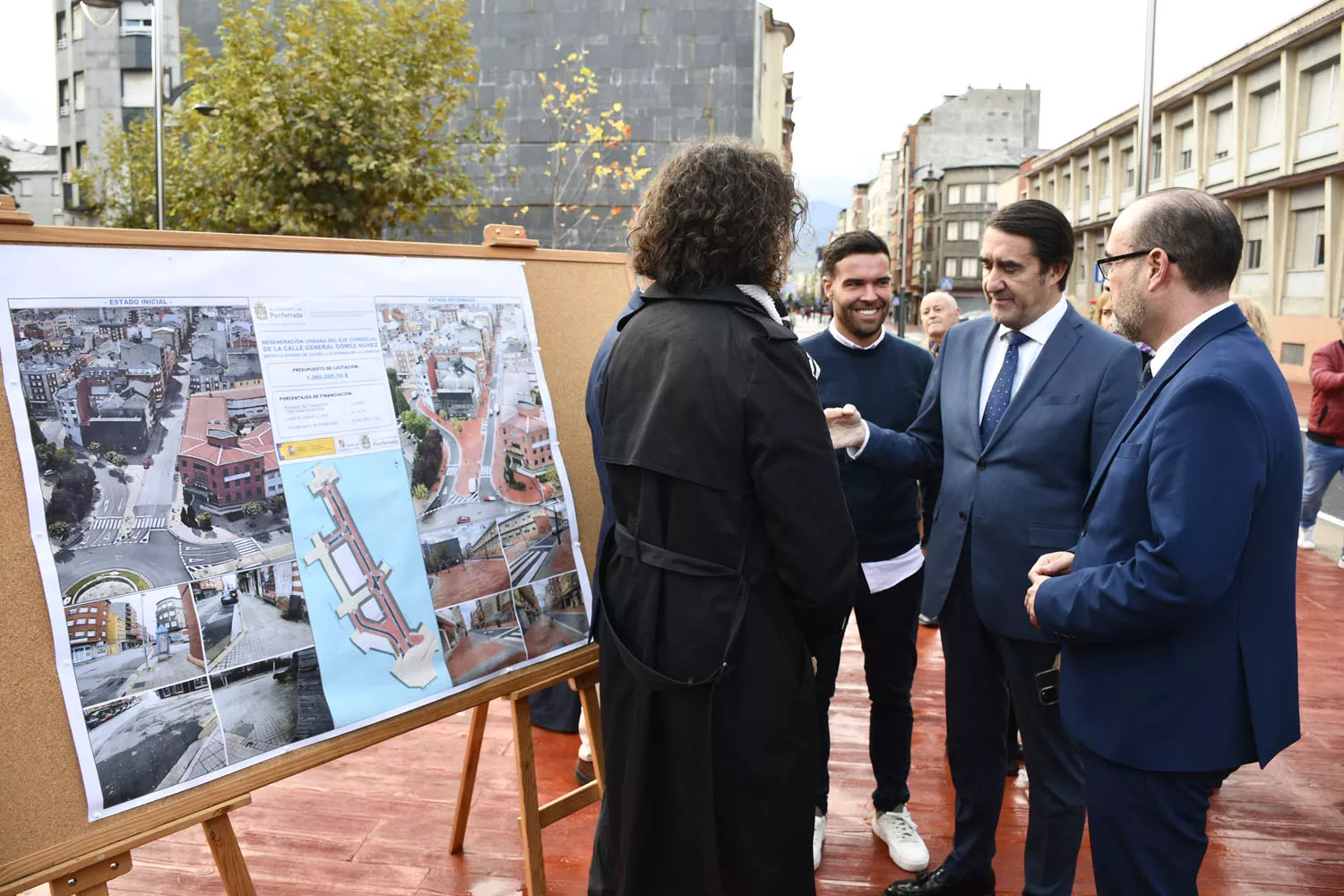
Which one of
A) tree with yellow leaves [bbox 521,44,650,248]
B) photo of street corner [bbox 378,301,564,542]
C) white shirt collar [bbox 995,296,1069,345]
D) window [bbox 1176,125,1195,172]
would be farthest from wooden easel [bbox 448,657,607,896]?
window [bbox 1176,125,1195,172]

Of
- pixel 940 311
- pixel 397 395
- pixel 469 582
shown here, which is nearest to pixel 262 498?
pixel 397 395

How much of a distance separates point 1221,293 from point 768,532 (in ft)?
3.24

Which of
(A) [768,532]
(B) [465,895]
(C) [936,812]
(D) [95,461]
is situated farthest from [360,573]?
(C) [936,812]

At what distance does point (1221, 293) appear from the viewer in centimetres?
174

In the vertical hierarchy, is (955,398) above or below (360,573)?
above

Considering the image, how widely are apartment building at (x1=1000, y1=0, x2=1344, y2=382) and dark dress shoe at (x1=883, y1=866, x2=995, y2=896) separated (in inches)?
691

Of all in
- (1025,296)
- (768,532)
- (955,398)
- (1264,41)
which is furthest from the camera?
(1264,41)

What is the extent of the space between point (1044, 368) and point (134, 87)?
3932cm

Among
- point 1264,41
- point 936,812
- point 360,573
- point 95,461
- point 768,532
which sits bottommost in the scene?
point 936,812

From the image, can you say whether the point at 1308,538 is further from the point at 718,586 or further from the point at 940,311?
the point at 718,586

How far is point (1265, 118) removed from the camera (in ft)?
74.6

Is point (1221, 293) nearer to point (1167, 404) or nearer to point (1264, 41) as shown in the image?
point (1167, 404)

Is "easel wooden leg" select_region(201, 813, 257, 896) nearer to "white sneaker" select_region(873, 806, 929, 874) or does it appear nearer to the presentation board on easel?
the presentation board on easel

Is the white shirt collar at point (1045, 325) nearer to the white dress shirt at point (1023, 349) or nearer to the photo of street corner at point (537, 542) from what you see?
the white dress shirt at point (1023, 349)
